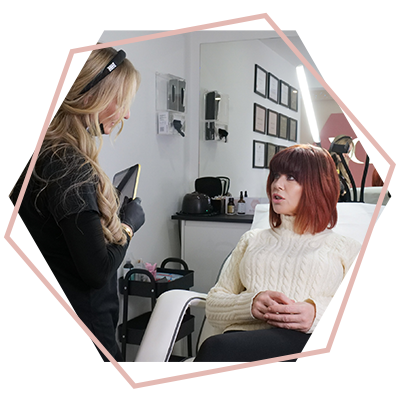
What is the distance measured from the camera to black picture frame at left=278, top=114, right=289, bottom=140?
0.76 metres

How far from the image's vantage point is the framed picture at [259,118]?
878mm

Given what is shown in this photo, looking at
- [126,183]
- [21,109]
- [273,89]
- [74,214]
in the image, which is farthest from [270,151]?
[21,109]

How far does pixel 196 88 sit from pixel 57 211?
828 millimetres

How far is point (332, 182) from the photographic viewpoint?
0.66 m

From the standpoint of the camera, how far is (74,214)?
1.83ft

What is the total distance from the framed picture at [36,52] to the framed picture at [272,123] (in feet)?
1.44

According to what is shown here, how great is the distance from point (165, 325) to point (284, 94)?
53cm

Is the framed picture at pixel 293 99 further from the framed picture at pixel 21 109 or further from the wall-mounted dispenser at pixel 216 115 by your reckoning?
the framed picture at pixel 21 109

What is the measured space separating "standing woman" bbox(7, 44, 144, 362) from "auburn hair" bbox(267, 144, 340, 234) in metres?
0.27

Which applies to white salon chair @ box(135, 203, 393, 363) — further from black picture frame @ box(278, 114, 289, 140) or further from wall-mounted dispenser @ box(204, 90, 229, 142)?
wall-mounted dispenser @ box(204, 90, 229, 142)
